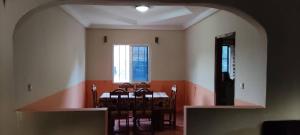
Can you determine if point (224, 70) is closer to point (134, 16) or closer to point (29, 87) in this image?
point (134, 16)

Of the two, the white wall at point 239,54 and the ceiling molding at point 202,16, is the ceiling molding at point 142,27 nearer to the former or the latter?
the ceiling molding at point 202,16

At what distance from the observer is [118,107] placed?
209 inches

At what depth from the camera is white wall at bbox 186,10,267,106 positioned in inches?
131

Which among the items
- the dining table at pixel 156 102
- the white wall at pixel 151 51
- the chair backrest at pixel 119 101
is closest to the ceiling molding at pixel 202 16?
the white wall at pixel 151 51

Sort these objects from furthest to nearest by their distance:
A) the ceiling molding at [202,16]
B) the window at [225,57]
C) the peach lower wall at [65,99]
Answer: the ceiling molding at [202,16] → the window at [225,57] → the peach lower wall at [65,99]

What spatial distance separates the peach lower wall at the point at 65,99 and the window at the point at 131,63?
1146 millimetres

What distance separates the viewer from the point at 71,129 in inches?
121

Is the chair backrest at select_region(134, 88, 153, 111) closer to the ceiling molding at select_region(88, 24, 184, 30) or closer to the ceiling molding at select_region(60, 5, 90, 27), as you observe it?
the ceiling molding at select_region(60, 5, 90, 27)

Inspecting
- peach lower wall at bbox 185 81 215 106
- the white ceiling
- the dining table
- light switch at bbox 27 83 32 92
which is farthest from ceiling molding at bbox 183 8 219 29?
light switch at bbox 27 83 32 92

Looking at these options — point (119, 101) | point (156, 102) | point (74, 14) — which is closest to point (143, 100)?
point (156, 102)

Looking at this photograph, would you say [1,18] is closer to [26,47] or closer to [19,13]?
[19,13]

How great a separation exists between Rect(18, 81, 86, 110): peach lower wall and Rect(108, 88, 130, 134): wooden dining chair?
869 mm

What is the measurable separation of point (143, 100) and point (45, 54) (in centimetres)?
215

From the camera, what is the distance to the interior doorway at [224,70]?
4.57 m
